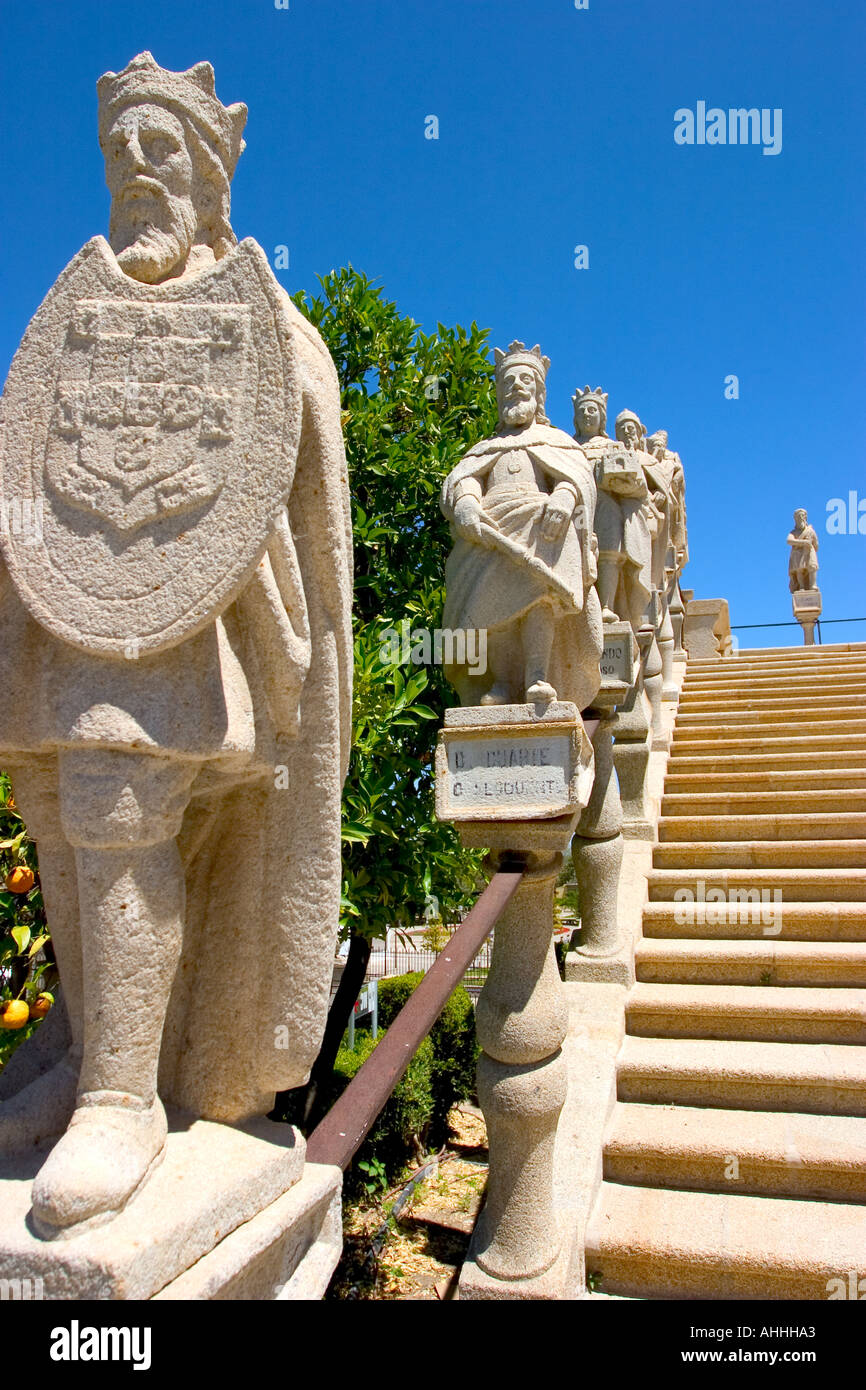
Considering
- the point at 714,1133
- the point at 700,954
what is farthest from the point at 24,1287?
the point at 700,954

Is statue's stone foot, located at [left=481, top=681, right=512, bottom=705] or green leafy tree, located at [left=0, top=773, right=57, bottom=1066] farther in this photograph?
statue's stone foot, located at [left=481, top=681, right=512, bottom=705]

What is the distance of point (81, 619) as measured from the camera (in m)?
1.43

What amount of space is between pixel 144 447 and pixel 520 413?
2507 mm

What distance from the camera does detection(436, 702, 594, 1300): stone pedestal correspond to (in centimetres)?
303

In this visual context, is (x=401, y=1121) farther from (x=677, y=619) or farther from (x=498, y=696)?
(x=677, y=619)

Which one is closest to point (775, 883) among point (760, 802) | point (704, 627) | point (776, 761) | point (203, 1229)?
point (760, 802)

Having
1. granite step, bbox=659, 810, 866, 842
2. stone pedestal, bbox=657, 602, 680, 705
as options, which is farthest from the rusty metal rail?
stone pedestal, bbox=657, 602, 680, 705

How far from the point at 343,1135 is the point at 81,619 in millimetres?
1068

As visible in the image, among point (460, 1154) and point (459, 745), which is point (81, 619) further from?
point (460, 1154)

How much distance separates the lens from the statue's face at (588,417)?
641 cm

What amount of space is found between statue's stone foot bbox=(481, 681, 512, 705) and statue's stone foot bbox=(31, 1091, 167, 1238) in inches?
88.1

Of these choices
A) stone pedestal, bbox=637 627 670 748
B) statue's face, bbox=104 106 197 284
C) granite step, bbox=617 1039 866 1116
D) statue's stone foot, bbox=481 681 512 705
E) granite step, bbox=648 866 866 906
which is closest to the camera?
statue's face, bbox=104 106 197 284

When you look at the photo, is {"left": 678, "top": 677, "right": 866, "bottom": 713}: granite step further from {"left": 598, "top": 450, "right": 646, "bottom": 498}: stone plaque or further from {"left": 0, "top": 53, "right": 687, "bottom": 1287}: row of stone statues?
{"left": 0, "top": 53, "right": 687, "bottom": 1287}: row of stone statues

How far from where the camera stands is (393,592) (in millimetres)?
5441
